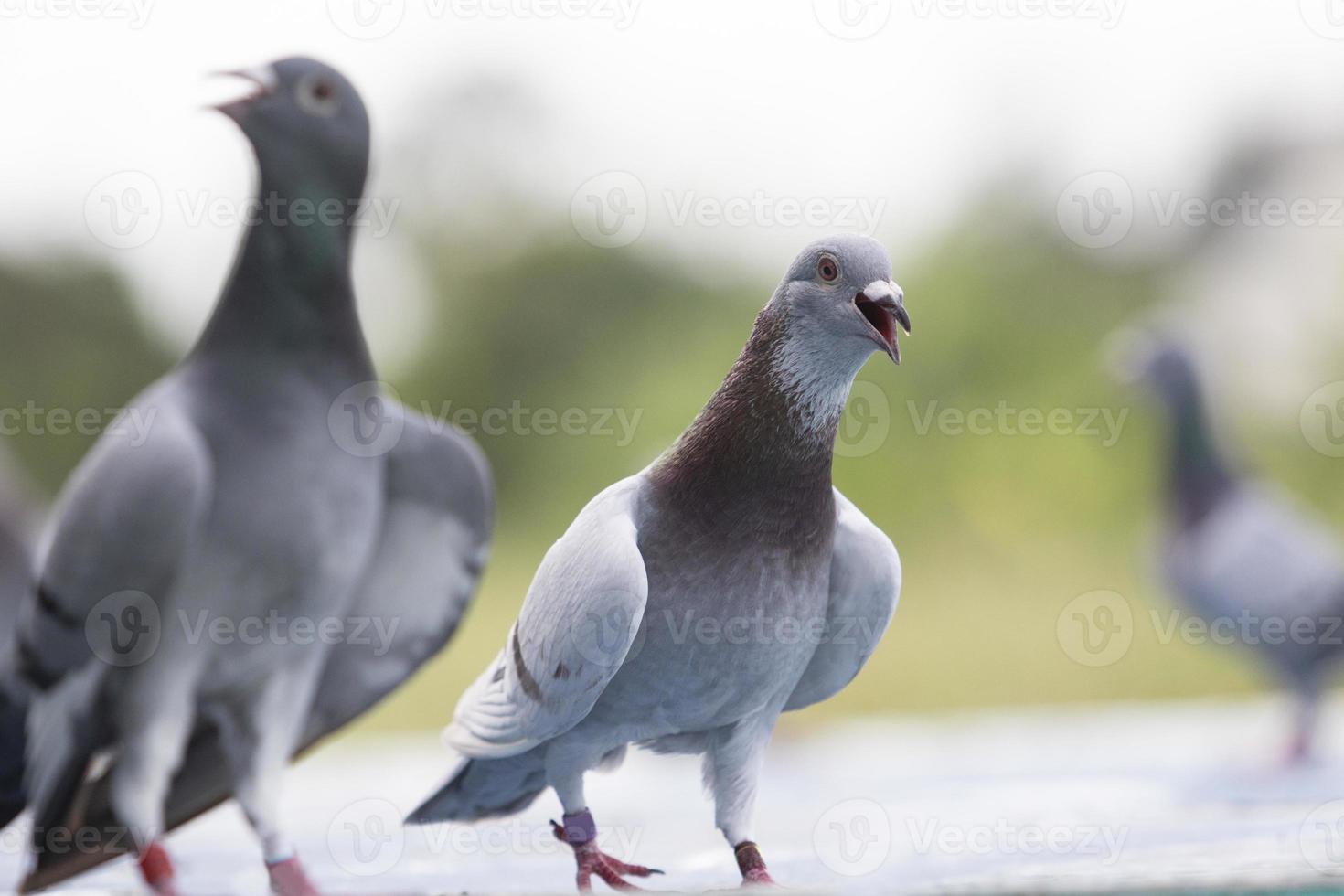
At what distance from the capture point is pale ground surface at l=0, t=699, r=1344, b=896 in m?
1.69

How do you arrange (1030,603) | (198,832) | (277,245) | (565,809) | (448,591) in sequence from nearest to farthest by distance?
(565,809)
(277,245)
(448,591)
(198,832)
(1030,603)

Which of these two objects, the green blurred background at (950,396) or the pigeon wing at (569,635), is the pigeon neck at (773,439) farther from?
the green blurred background at (950,396)

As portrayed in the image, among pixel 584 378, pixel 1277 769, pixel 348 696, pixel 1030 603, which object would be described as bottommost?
pixel 1030 603

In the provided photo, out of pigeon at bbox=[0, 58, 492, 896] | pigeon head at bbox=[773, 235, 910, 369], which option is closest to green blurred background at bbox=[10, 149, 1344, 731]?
pigeon at bbox=[0, 58, 492, 896]

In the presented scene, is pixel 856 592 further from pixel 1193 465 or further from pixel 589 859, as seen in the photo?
pixel 1193 465

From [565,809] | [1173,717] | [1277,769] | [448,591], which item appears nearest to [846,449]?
[448,591]

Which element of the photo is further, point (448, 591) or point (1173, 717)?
point (1173, 717)

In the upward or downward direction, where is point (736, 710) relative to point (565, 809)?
upward

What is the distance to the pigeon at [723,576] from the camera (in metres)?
1.39

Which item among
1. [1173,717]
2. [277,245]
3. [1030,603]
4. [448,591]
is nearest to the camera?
[277,245]

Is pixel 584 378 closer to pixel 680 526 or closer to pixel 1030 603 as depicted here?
pixel 1030 603

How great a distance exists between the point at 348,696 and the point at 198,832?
1.08m

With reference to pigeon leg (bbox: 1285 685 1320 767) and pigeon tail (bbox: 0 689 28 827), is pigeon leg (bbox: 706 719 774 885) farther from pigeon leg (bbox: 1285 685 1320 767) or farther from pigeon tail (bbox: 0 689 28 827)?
pigeon leg (bbox: 1285 685 1320 767)

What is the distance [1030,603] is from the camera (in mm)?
8148
